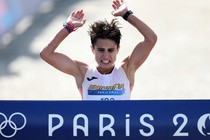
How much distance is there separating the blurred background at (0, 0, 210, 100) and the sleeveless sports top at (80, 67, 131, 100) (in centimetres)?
563

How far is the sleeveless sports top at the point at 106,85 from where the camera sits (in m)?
7.11

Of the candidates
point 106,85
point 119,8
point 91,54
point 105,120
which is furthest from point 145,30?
point 91,54

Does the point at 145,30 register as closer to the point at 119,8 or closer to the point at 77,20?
the point at 119,8

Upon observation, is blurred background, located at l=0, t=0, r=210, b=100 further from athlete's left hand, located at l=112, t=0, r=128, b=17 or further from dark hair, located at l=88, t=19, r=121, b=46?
dark hair, located at l=88, t=19, r=121, b=46

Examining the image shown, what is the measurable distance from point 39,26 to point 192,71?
10.5 ft

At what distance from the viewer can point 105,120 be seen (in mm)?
6109

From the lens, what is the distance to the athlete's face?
23.1ft

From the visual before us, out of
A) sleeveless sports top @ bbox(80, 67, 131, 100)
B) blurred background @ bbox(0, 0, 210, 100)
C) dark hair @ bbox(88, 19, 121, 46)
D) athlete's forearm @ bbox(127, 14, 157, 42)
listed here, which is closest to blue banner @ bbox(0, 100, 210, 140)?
sleeveless sports top @ bbox(80, 67, 131, 100)

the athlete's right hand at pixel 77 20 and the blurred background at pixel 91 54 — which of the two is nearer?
the athlete's right hand at pixel 77 20

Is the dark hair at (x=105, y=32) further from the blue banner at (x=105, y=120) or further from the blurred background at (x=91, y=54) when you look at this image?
the blurred background at (x=91, y=54)

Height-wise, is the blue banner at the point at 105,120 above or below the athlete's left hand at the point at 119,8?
below

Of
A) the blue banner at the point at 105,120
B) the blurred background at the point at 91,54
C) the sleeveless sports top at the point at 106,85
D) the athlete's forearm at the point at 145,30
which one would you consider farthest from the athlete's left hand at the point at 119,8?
the blurred background at the point at 91,54

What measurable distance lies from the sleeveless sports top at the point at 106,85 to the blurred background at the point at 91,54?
5.63 metres

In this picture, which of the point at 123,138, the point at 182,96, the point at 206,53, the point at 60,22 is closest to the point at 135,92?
the point at 182,96
